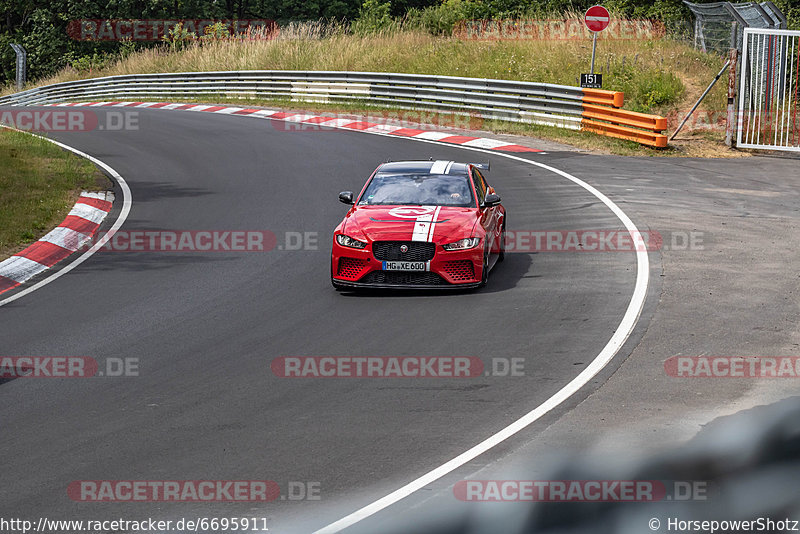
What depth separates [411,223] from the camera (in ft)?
39.5

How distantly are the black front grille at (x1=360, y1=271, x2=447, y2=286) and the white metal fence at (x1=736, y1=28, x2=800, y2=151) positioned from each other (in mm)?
13464

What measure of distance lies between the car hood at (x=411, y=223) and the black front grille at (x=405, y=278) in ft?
1.32

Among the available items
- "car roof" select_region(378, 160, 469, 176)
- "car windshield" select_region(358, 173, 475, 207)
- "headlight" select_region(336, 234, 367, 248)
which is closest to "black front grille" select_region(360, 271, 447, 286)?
"headlight" select_region(336, 234, 367, 248)

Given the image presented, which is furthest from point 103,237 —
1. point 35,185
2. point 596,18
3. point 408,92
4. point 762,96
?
point 408,92

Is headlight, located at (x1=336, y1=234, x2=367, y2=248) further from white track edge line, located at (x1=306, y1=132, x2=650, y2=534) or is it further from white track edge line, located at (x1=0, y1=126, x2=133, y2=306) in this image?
white track edge line, located at (x1=0, y1=126, x2=133, y2=306)

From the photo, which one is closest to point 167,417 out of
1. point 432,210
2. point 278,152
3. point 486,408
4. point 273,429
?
point 273,429

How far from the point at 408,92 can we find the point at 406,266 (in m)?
19.8

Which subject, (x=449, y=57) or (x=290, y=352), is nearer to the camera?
(x=290, y=352)

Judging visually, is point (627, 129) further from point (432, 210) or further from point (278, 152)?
point (432, 210)

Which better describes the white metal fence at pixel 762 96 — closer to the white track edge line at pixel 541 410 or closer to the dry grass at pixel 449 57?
the dry grass at pixel 449 57

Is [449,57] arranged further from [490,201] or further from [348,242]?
[348,242]

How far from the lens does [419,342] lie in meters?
9.84

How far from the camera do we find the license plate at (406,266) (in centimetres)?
1173

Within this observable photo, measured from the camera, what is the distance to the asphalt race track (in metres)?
6.79
